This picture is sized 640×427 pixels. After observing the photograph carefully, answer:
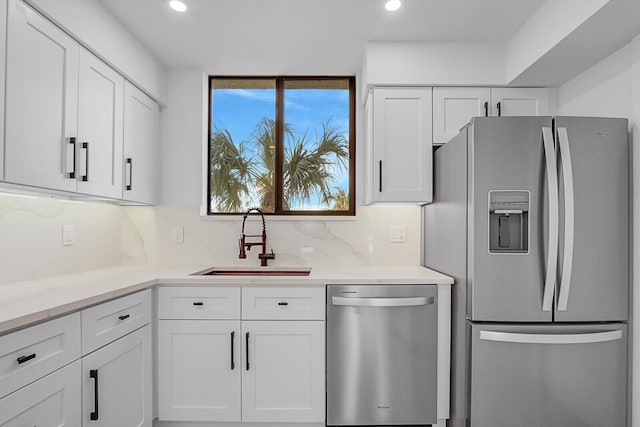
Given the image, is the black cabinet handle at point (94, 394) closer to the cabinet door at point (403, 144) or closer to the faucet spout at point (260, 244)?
the faucet spout at point (260, 244)

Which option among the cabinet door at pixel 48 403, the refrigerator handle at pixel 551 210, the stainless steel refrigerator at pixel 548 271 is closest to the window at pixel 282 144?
the stainless steel refrigerator at pixel 548 271

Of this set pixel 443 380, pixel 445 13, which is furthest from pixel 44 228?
pixel 445 13

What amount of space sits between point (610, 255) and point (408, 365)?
44.3 inches

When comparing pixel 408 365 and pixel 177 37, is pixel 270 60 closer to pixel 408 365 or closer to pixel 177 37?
pixel 177 37

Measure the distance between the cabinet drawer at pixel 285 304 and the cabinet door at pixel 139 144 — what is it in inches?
39.6

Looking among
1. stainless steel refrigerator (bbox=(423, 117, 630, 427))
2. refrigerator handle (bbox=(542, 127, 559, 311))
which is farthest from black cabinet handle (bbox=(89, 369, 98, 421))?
refrigerator handle (bbox=(542, 127, 559, 311))

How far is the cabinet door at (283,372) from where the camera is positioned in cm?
206

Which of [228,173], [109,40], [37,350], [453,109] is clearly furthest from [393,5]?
[37,350]

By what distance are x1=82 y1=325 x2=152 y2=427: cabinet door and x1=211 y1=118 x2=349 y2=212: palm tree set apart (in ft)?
3.94

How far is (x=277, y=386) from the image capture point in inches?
81.1

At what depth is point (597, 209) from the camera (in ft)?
5.83

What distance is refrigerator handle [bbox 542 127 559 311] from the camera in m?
1.76

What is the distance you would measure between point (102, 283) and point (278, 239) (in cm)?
119

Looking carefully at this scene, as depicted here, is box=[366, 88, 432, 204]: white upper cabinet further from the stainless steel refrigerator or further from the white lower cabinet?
the white lower cabinet
